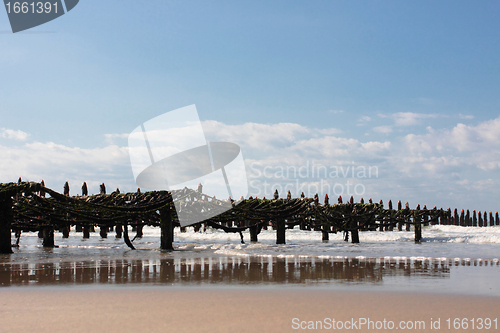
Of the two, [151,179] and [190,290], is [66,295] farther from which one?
[151,179]

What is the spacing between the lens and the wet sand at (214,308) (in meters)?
3.48

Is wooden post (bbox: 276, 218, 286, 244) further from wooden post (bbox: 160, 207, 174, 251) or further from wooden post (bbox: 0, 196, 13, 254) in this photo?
wooden post (bbox: 0, 196, 13, 254)

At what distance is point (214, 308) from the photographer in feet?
13.6

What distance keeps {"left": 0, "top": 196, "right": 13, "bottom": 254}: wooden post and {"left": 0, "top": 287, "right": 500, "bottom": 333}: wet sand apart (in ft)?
23.4

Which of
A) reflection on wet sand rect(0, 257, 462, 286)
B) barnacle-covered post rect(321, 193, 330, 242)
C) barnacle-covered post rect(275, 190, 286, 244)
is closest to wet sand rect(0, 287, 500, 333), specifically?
reflection on wet sand rect(0, 257, 462, 286)

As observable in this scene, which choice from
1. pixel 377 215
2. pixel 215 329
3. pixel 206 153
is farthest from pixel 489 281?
pixel 377 215

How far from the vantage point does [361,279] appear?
627 cm

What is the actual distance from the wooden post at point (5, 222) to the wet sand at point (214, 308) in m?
7.12

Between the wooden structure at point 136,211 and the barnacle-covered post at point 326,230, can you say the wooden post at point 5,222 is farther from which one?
the barnacle-covered post at point 326,230

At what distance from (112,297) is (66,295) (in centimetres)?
65

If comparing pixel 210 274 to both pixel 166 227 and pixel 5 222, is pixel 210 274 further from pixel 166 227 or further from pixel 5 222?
pixel 5 222

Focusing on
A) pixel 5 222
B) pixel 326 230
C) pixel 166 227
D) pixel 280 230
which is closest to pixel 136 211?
pixel 166 227

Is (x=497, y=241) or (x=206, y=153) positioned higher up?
(x=206, y=153)

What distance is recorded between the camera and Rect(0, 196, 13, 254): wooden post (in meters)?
11.3
